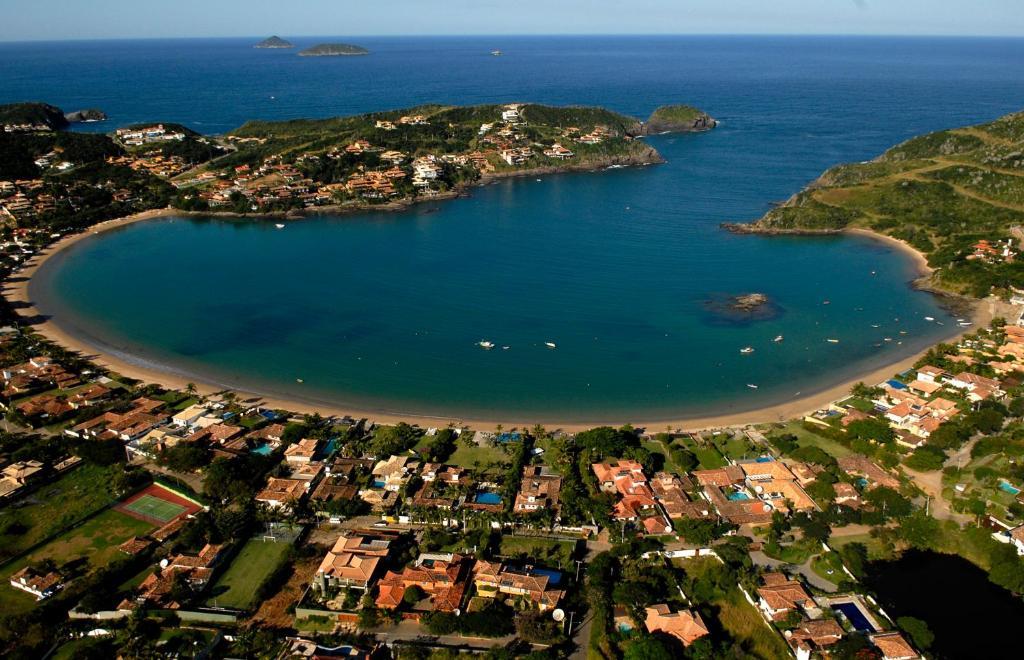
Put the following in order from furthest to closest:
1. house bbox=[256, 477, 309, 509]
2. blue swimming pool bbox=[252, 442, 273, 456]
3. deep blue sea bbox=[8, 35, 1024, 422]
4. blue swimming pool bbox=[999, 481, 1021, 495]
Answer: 1. deep blue sea bbox=[8, 35, 1024, 422]
2. blue swimming pool bbox=[252, 442, 273, 456]
3. house bbox=[256, 477, 309, 509]
4. blue swimming pool bbox=[999, 481, 1021, 495]

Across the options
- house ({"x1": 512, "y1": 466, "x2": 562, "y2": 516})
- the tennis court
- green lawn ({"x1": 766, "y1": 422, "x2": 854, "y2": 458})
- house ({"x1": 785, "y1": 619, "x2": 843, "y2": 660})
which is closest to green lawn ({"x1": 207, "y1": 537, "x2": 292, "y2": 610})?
the tennis court

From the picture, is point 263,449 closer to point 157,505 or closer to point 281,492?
point 281,492

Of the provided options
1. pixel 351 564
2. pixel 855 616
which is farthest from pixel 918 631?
pixel 351 564

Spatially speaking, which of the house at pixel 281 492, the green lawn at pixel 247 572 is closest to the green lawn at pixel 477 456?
the house at pixel 281 492

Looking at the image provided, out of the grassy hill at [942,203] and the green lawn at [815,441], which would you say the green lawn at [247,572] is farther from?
the grassy hill at [942,203]

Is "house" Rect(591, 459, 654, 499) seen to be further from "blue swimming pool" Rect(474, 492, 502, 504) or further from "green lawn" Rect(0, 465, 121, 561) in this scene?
"green lawn" Rect(0, 465, 121, 561)

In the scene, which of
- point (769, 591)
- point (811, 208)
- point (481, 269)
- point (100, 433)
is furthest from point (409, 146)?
point (769, 591)
